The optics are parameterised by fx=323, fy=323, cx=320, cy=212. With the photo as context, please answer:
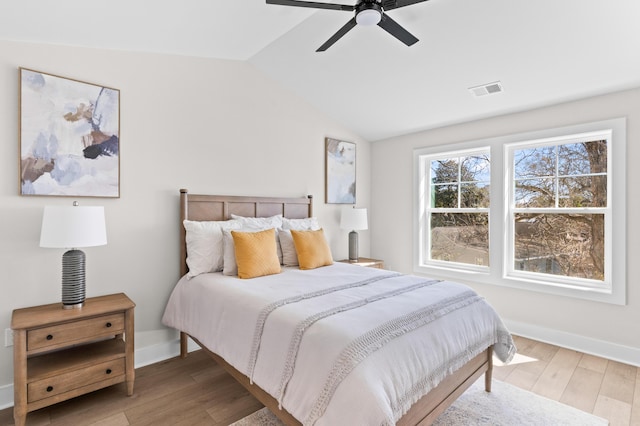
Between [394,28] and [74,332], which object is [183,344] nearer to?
[74,332]

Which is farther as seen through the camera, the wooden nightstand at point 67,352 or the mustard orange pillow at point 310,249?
the mustard orange pillow at point 310,249

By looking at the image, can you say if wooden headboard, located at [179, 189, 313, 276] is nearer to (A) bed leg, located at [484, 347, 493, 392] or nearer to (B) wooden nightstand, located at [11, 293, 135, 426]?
(B) wooden nightstand, located at [11, 293, 135, 426]

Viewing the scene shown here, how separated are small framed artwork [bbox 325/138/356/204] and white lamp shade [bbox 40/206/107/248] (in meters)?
2.74

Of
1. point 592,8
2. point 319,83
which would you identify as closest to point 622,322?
point 592,8

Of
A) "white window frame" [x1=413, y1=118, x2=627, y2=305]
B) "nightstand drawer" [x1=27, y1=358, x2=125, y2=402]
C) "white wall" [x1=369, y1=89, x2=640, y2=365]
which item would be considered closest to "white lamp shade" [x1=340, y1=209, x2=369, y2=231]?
"white wall" [x1=369, y1=89, x2=640, y2=365]

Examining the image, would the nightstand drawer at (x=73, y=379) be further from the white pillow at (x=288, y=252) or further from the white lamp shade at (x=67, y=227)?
the white pillow at (x=288, y=252)

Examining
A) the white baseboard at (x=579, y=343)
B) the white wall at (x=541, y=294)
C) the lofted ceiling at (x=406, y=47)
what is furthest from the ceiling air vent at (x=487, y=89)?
the white baseboard at (x=579, y=343)

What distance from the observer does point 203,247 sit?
9.22ft

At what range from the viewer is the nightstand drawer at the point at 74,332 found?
1.96 metres

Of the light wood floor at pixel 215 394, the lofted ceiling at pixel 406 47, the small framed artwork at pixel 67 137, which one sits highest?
the lofted ceiling at pixel 406 47

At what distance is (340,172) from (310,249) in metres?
1.69

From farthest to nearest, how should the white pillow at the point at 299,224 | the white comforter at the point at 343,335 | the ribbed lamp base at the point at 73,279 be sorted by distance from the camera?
the white pillow at the point at 299,224 < the ribbed lamp base at the point at 73,279 < the white comforter at the point at 343,335

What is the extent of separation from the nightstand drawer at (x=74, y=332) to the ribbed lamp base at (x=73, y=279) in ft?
0.60

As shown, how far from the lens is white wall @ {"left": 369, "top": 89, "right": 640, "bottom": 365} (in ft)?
9.30
